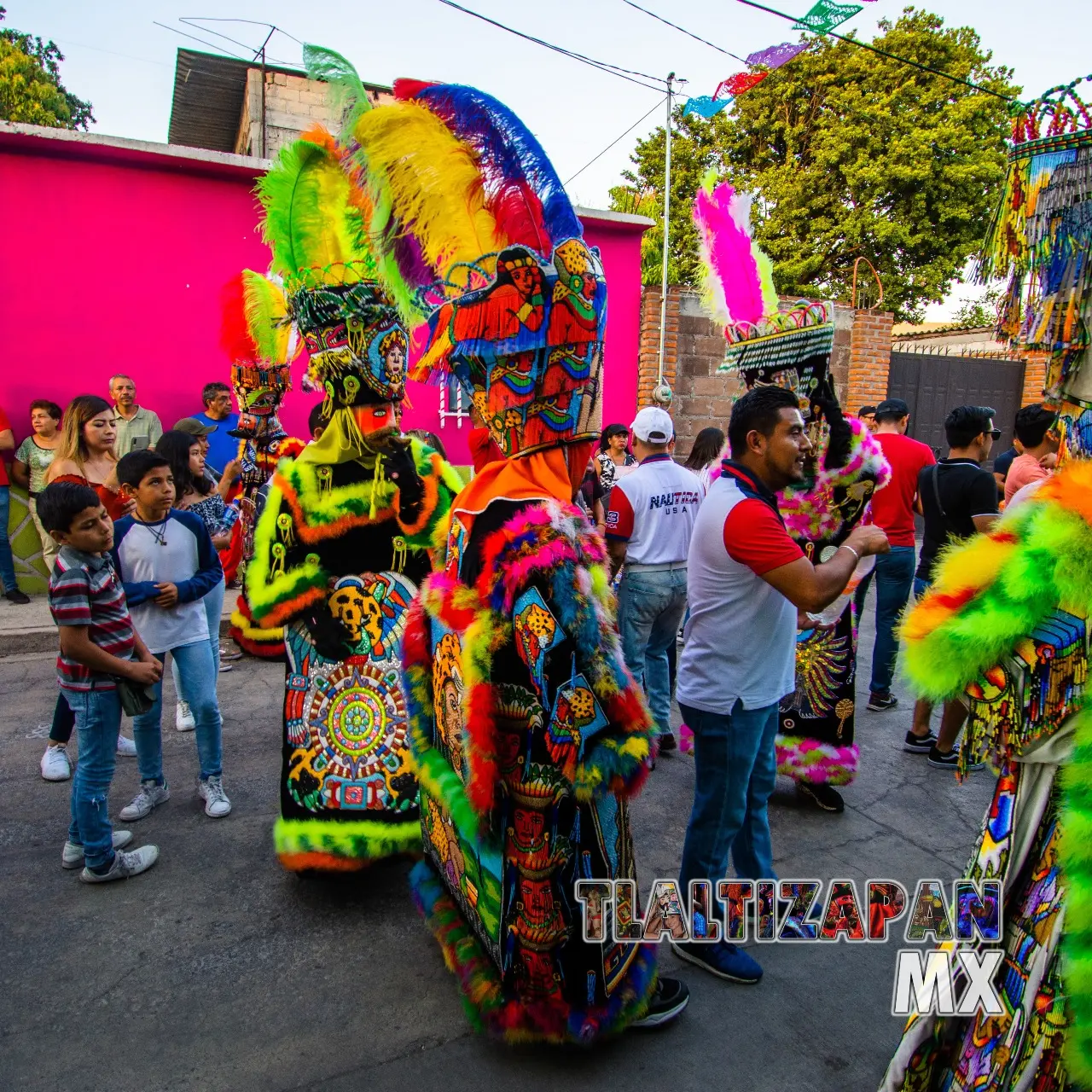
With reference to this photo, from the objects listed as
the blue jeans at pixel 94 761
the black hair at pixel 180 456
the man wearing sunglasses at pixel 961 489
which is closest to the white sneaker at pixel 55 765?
the blue jeans at pixel 94 761

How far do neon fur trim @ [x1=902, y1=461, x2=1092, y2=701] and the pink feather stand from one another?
3.12 m

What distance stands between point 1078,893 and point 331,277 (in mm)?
3121

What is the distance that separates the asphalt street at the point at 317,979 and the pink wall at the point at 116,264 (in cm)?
539

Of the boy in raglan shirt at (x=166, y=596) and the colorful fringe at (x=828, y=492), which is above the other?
the colorful fringe at (x=828, y=492)

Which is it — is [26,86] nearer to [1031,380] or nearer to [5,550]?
[5,550]

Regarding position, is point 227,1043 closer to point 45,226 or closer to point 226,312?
point 226,312

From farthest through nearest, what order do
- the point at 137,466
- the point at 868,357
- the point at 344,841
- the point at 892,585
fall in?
the point at 868,357, the point at 892,585, the point at 137,466, the point at 344,841

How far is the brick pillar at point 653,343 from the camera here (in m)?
10.8

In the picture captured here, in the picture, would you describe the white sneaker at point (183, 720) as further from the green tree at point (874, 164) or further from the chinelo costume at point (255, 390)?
the green tree at point (874, 164)

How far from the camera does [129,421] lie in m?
7.59

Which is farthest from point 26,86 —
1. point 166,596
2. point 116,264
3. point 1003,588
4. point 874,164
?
point 1003,588

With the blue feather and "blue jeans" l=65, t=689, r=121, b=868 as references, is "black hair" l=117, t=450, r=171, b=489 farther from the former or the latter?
the blue feather

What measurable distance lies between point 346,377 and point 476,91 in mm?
1303

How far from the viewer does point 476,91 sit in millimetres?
2260
